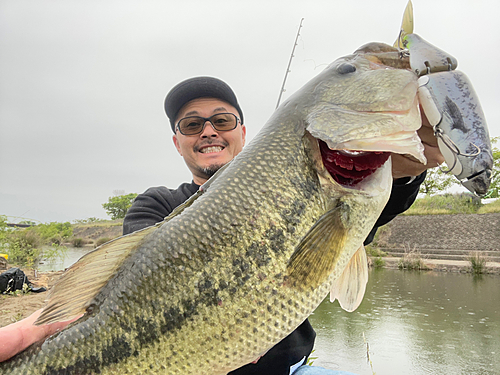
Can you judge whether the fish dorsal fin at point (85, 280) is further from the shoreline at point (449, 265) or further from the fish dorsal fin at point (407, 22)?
the shoreline at point (449, 265)

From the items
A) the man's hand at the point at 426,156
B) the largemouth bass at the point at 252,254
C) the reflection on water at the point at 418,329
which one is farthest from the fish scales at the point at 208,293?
the reflection on water at the point at 418,329

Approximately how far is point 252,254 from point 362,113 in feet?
3.00

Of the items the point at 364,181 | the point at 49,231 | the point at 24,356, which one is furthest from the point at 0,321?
the point at 49,231

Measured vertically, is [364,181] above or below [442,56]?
below

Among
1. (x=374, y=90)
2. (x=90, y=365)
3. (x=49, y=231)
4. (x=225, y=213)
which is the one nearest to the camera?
(x=90, y=365)

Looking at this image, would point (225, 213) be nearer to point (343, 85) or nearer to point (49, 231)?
point (343, 85)

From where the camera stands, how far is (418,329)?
36.4 ft

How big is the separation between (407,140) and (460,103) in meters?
0.27

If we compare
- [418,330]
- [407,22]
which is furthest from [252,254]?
[418,330]

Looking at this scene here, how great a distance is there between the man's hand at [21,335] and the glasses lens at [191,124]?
2.33m

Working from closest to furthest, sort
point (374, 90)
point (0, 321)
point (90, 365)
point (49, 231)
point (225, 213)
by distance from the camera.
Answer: point (90, 365), point (225, 213), point (374, 90), point (0, 321), point (49, 231)

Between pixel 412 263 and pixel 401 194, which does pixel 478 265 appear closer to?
pixel 412 263

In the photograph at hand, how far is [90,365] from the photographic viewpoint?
1512 mm

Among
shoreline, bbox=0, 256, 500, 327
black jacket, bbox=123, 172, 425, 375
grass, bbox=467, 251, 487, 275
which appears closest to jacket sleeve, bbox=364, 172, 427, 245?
black jacket, bbox=123, 172, 425, 375
